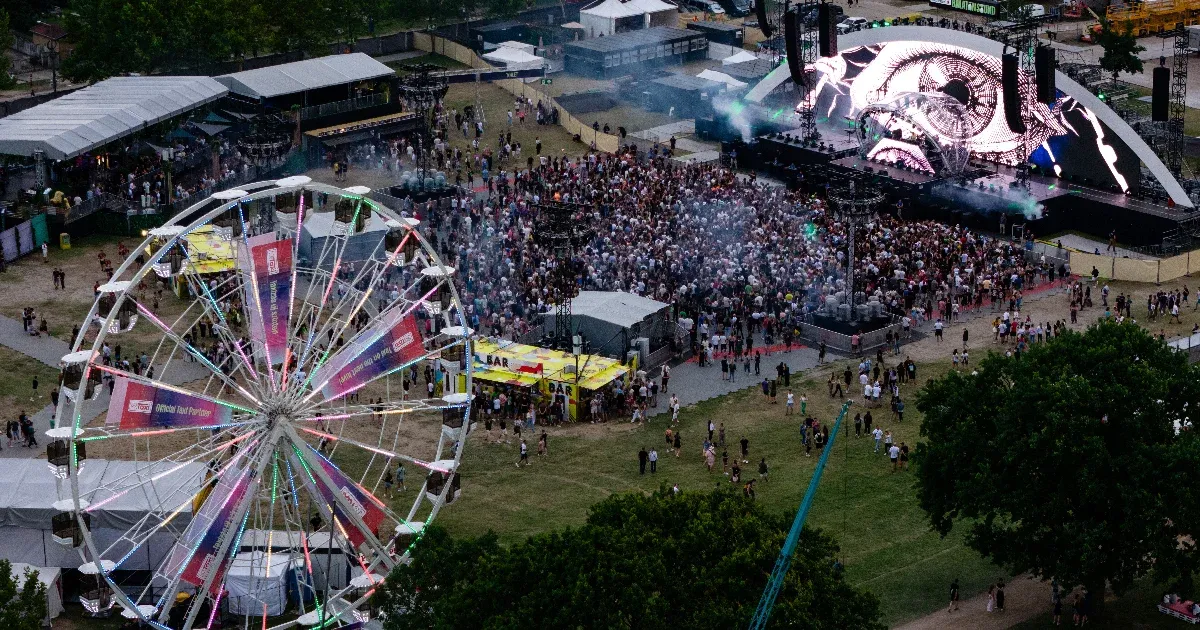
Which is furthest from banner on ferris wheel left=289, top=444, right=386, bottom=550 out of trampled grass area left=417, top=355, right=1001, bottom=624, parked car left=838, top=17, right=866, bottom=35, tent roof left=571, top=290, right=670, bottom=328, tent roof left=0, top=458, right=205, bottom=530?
parked car left=838, top=17, right=866, bottom=35

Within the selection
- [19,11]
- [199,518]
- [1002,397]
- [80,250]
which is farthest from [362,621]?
[19,11]

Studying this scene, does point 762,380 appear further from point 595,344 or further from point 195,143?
point 195,143

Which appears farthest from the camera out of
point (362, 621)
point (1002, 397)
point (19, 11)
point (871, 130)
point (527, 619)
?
point (19, 11)

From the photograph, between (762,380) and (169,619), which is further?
(762,380)

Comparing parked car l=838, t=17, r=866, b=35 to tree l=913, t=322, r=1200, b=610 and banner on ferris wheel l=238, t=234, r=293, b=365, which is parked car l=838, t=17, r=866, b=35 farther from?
banner on ferris wheel l=238, t=234, r=293, b=365

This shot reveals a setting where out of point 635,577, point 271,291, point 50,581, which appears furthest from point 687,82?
point 635,577

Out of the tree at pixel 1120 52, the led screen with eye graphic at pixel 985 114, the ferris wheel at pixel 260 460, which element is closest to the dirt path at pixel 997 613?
the ferris wheel at pixel 260 460

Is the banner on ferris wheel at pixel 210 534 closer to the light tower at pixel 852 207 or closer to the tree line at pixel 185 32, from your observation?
the light tower at pixel 852 207
